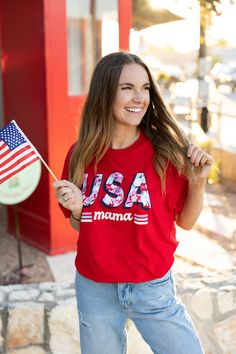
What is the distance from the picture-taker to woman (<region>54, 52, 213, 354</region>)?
6.42 ft

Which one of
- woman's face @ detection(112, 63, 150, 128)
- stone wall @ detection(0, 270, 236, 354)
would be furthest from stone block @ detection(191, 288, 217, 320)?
woman's face @ detection(112, 63, 150, 128)

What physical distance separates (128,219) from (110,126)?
0.36m

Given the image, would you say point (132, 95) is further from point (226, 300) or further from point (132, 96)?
point (226, 300)

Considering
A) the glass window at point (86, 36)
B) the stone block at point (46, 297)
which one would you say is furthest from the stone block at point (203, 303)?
the glass window at point (86, 36)

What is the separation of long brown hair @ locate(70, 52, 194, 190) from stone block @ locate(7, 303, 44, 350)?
106cm

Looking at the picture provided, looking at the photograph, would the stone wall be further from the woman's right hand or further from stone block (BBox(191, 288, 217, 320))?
the woman's right hand

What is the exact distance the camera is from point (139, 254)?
6.39ft

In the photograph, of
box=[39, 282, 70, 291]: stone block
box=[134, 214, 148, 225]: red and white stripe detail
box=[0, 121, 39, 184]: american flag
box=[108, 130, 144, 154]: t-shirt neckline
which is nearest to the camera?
box=[134, 214, 148, 225]: red and white stripe detail

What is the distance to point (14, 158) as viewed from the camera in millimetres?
2240

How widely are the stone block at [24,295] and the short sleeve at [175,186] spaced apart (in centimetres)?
126

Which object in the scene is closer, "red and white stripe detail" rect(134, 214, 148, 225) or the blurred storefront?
"red and white stripe detail" rect(134, 214, 148, 225)

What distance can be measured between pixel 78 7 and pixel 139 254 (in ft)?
10.2

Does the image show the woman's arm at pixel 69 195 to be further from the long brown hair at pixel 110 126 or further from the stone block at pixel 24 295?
the stone block at pixel 24 295

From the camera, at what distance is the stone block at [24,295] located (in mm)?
2996
